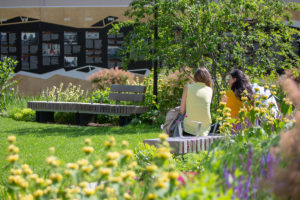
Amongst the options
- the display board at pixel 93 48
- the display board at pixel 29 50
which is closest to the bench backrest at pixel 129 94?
the display board at pixel 93 48

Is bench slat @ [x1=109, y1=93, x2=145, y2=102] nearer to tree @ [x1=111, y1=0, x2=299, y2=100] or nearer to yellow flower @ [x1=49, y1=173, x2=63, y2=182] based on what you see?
tree @ [x1=111, y1=0, x2=299, y2=100]

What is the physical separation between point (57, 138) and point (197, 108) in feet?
10.0

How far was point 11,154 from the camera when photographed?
1.98 metres

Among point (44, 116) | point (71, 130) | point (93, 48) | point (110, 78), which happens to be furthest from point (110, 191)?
point (93, 48)

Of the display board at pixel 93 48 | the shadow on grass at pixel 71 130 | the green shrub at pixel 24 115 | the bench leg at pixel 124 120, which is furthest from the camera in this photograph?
the display board at pixel 93 48

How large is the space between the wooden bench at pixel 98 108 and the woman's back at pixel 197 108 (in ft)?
13.3

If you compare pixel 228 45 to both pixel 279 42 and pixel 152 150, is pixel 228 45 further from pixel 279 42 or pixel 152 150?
pixel 152 150

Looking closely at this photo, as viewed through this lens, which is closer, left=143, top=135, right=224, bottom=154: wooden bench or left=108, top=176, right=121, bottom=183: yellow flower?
left=108, top=176, right=121, bottom=183: yellow flower

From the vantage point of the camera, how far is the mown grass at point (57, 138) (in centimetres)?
556

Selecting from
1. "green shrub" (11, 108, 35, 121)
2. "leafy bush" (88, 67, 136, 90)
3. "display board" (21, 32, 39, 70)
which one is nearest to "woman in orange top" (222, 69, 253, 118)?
"green shrub" (11, 108, 35, 121)

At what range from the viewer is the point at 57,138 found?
293 inches

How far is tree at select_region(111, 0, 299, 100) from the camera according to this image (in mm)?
8664

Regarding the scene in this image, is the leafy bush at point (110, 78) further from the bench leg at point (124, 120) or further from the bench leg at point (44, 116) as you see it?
the bench leg at point (124, 120)

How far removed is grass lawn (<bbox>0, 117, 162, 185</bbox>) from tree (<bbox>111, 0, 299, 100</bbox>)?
1.70 m
